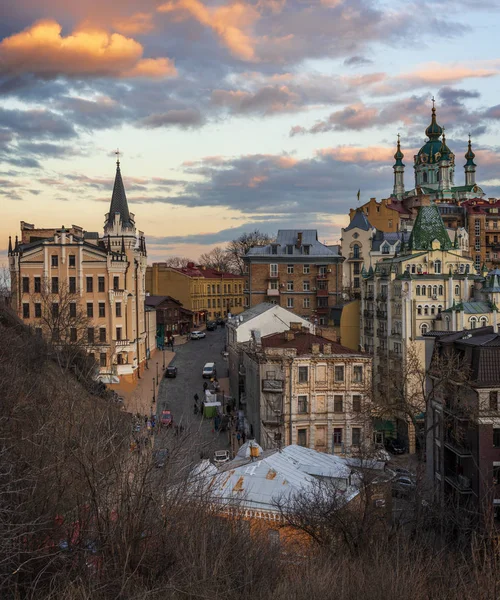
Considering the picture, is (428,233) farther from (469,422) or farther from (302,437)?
(469,422)

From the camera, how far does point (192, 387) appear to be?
53625mm

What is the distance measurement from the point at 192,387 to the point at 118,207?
67.0 feet

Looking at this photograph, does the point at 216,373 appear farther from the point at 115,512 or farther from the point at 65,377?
the point at 115,512

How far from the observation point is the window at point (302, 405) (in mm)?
38062

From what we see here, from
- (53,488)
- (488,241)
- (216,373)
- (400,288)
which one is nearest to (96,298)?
(216,373)

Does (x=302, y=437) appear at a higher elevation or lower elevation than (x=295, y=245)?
lower

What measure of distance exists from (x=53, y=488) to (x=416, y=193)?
328ft

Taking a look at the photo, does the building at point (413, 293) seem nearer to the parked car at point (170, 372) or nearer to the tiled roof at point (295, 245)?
the tiled roof at point (295, 245)

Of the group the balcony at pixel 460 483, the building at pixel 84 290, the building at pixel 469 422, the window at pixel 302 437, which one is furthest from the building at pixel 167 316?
the balcony at pixel 460 483

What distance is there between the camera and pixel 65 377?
33.3 meters

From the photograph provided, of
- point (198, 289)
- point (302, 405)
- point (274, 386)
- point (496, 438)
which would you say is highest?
point (198, 289)

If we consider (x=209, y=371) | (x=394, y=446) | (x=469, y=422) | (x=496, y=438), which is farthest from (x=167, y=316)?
(x=496, y=438)

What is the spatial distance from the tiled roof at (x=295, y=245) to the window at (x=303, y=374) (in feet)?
96.9

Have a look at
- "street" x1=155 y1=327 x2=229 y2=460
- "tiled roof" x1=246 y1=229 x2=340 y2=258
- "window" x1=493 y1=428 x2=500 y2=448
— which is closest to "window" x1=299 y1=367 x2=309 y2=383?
"street" x1=155 y1=327 x2=229 y2=460
